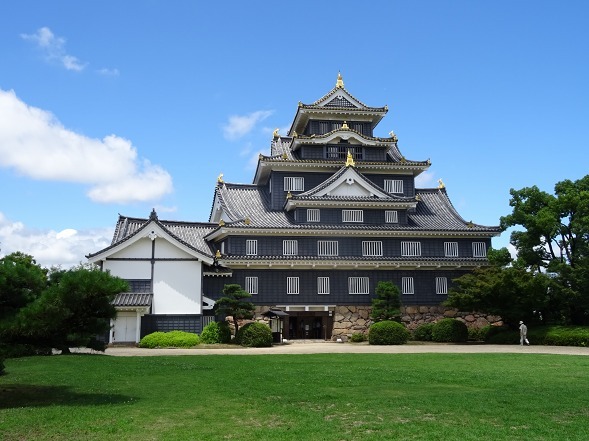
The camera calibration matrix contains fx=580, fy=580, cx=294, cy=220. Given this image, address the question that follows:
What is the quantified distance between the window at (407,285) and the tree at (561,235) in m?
7.85

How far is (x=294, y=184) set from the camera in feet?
148

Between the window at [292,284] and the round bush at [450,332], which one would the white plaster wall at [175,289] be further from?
the round bush at [450,332]

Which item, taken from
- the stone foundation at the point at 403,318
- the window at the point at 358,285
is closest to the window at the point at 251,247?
the stone foundation at the point at 403,318

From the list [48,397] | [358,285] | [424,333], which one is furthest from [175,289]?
[48,397]

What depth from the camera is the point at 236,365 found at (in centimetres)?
2216

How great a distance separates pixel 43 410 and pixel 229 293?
22.6 metres

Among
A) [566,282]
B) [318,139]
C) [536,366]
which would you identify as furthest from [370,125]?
[536,366]

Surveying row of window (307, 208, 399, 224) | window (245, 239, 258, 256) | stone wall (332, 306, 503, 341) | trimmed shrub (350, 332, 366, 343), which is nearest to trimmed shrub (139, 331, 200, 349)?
window (245, 239, 258, 256)

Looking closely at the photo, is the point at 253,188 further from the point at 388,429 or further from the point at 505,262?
the point at 388,429

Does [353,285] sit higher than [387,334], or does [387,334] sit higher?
[353,285]

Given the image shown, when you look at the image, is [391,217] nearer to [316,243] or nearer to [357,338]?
[316,243]

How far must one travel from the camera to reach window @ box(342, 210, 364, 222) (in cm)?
4334

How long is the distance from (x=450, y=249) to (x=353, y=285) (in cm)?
818

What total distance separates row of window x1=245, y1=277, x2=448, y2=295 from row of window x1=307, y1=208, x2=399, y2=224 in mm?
4421
